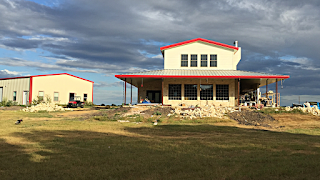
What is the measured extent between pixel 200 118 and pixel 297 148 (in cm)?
1135

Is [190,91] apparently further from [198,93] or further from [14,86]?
[14,86]

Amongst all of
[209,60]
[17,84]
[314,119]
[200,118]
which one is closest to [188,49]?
[209,60]

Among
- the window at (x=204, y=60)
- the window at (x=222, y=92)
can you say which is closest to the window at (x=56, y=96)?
the window at (x=204, y=60)

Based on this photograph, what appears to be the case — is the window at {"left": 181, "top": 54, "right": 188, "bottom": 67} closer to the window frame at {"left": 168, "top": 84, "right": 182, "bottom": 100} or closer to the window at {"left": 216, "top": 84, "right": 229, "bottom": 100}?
the window frame at {"left": 168, "top": 84, "right": 182, "bottom": 100}

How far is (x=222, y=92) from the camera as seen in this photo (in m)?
28.7

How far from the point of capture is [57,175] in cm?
612

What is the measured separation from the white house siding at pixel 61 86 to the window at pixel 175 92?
21.6m

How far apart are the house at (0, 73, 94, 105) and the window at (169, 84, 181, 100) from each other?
21351 millimetres

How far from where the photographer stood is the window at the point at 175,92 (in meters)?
28.7

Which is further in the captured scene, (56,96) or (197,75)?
(56,96)

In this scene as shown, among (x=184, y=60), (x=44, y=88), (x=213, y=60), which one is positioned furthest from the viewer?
(x=44, y=88)

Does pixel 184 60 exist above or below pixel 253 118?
above

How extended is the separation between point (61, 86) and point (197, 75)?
26099 millimetres

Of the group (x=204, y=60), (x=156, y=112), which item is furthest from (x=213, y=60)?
(x=156, y=112)
